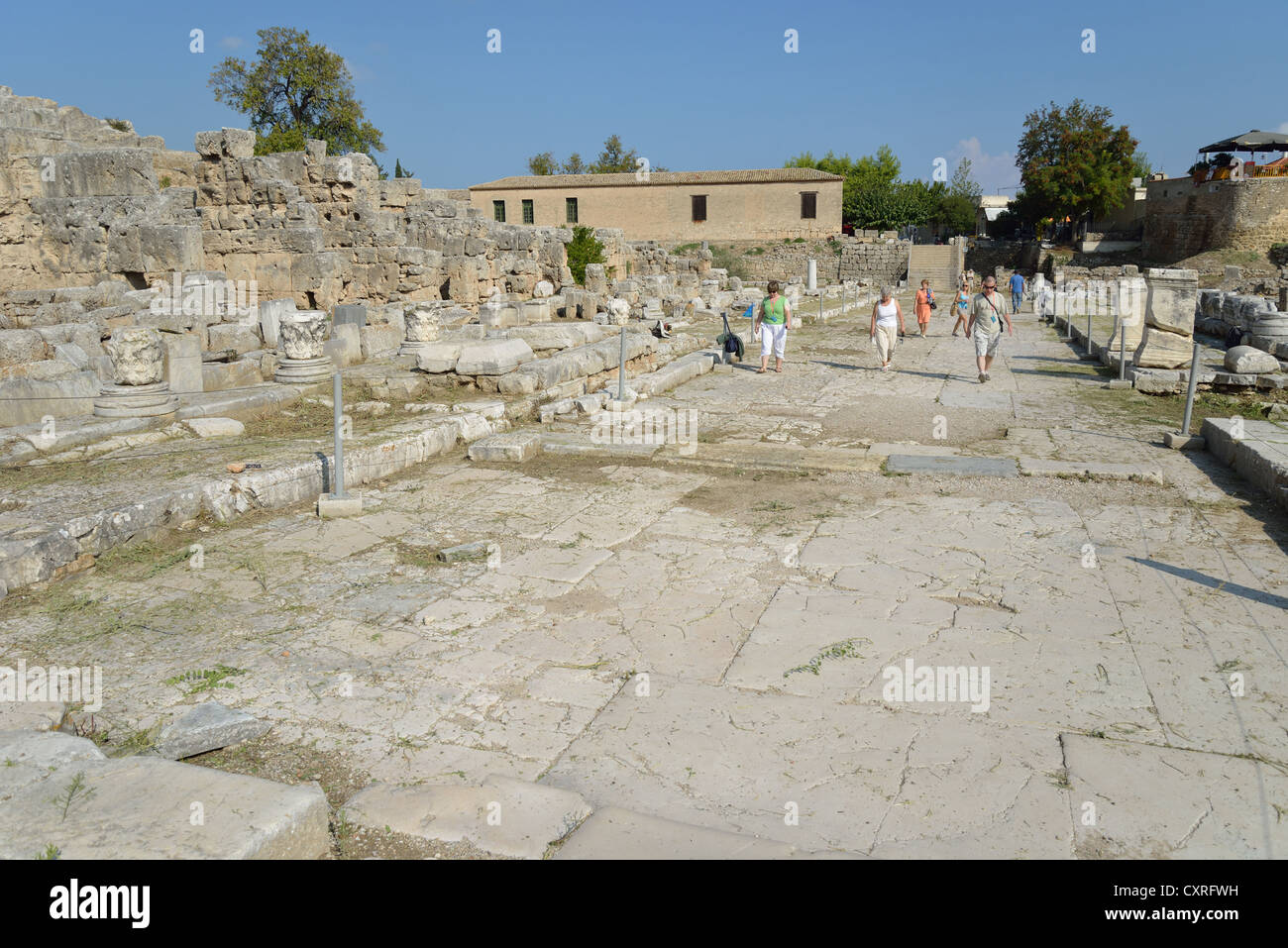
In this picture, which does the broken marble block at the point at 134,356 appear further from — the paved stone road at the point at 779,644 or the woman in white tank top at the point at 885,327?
the woman in white tank top at the point at 885,327

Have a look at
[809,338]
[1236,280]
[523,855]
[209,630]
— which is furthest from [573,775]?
[1236,280]

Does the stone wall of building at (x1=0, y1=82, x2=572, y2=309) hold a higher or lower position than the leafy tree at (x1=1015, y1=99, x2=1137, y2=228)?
lower

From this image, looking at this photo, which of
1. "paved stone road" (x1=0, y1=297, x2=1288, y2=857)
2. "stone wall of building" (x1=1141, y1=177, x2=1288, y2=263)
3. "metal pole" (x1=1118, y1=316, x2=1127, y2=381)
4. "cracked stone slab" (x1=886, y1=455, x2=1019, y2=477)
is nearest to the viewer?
"paved stone road" (x1=0, y1=297, x2=1288, y2=857)

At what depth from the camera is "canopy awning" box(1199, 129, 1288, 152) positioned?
39969 millimetres

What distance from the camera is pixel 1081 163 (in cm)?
4394

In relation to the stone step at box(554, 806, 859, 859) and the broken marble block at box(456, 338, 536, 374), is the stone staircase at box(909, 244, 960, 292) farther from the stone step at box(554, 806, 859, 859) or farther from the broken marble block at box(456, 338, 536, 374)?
the stone step at box(554, 806, 859, 859)

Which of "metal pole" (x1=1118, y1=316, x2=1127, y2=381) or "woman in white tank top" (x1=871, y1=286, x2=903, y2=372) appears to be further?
"woman in white tank top" (x1=871, y1=286, x2=903, y2=372)

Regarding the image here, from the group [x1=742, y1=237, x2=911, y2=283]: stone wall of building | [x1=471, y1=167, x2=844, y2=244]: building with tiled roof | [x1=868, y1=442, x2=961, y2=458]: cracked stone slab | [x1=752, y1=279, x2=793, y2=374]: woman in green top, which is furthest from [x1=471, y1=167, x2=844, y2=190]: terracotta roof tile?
[x1=868, y1=442, x2=961, y2=458]: cracked stone slab

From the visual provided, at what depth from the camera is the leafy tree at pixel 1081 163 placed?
43750 mm

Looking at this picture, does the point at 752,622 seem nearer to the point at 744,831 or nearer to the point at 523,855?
the point at 744,831

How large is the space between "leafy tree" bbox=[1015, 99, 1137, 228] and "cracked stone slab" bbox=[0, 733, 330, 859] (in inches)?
1937

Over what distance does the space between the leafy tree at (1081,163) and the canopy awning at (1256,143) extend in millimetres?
4021

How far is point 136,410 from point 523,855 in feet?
21.5

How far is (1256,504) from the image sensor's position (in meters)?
6.57
